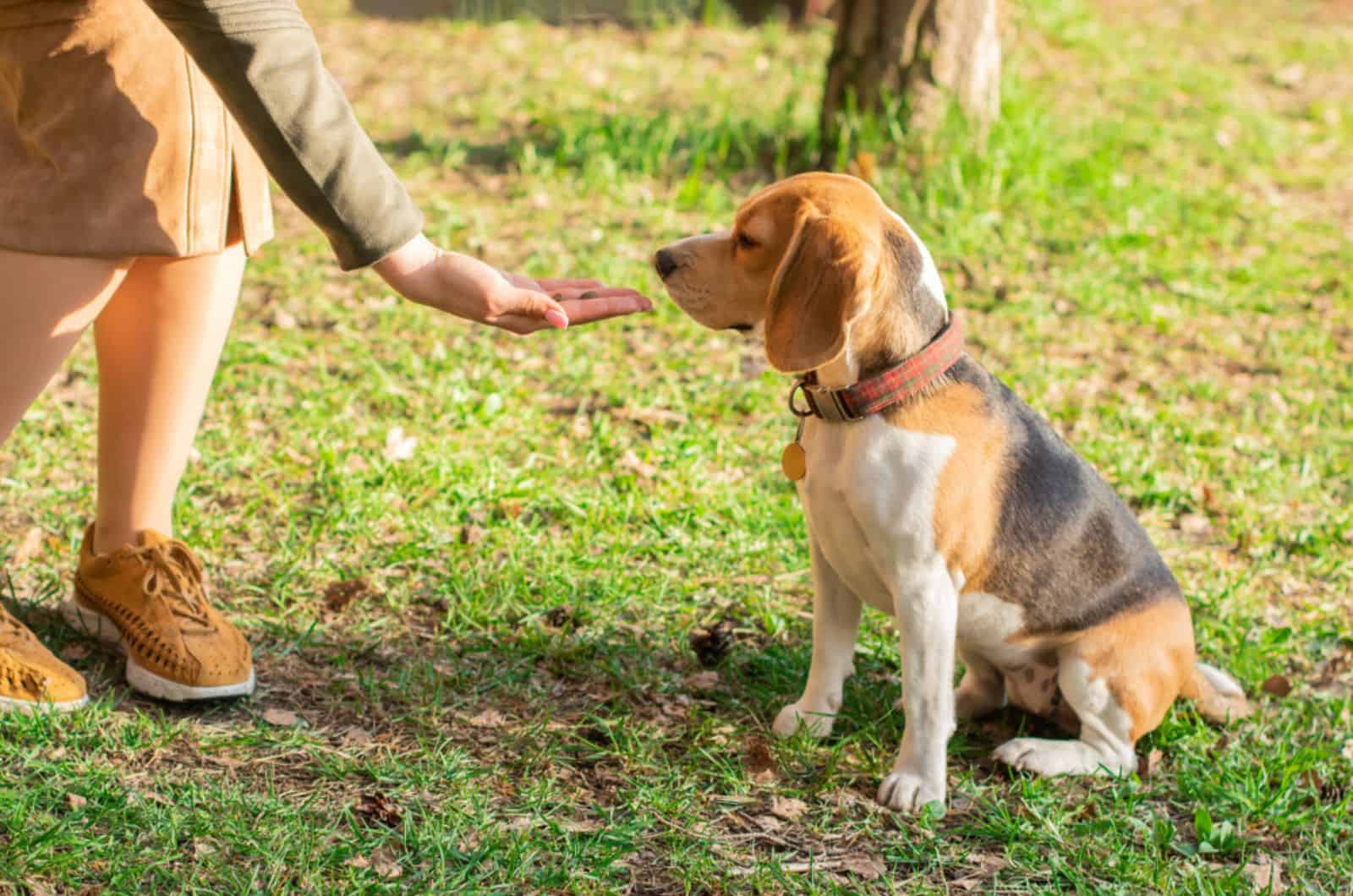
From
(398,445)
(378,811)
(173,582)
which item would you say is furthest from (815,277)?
(398,445)

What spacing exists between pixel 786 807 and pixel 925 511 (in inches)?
29.1

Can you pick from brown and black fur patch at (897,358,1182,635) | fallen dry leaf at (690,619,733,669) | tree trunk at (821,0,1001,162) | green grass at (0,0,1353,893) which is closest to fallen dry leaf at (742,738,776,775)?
green grass at (0,0,1353,893)

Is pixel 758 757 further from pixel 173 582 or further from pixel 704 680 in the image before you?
pixel 173 582

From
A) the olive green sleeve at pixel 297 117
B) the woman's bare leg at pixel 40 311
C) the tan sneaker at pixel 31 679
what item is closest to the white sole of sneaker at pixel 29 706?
the tan sneaker at pixel 31 679

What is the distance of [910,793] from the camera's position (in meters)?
3.11

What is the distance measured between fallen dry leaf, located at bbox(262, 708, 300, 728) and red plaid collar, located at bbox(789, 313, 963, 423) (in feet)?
4.66

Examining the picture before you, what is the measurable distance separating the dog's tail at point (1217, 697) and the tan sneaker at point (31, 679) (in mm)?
2674

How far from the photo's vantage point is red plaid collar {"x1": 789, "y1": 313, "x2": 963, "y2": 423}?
2.99m

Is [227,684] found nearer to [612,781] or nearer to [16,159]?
[612,781]

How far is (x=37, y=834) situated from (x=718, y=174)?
4860mm

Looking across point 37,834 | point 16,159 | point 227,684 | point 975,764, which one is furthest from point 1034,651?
point 16,159

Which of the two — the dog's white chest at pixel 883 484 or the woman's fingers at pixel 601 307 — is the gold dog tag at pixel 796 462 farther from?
the woman's fingers at pixel 601 307

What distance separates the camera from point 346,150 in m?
2.64

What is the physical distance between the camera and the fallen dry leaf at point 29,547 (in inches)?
149
